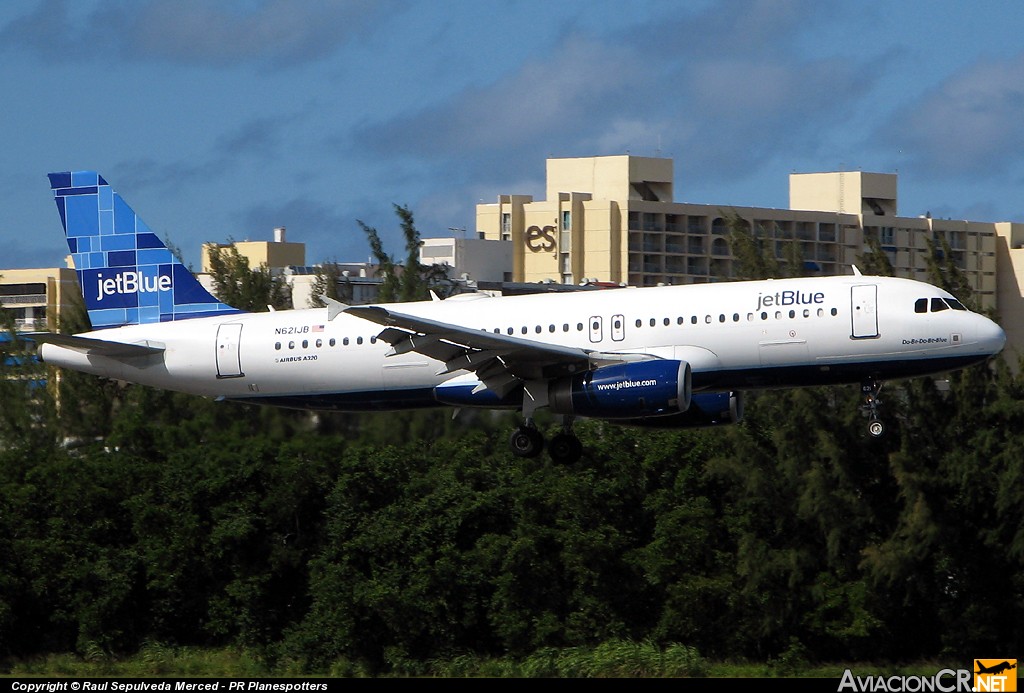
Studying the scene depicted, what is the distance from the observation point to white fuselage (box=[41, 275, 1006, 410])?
1431 inches

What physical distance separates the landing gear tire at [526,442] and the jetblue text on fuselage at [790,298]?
20.7ft

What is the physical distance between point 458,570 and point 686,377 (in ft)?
77.1

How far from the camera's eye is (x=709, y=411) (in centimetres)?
3953

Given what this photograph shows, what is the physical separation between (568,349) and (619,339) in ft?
5.16

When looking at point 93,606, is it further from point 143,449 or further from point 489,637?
point 489,637

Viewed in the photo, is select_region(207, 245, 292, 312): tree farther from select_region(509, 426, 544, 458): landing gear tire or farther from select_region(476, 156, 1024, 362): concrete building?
select_region(476, 156, 1024, 362): concrete building

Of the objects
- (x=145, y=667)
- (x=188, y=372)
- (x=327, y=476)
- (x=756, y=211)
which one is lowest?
(x=145, y=667)

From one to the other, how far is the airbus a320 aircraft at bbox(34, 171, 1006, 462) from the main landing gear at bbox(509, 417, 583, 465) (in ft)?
0.11

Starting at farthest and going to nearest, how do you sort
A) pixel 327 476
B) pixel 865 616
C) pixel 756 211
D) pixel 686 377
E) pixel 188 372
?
pixel 756 211
pixel 327 476
pixel 865 616
pixel 188 372
pixel 686 377

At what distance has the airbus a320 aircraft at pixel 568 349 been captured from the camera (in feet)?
119

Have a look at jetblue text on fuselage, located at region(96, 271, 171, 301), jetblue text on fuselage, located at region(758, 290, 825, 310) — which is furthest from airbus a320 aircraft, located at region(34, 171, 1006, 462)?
jetblue text on fuselage, located at region(96, 271, 171, 301)

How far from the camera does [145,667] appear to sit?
5562 cm

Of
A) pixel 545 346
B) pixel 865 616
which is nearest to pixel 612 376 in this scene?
pixel 545 346

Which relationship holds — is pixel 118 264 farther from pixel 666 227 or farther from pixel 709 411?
pixel 666 227
